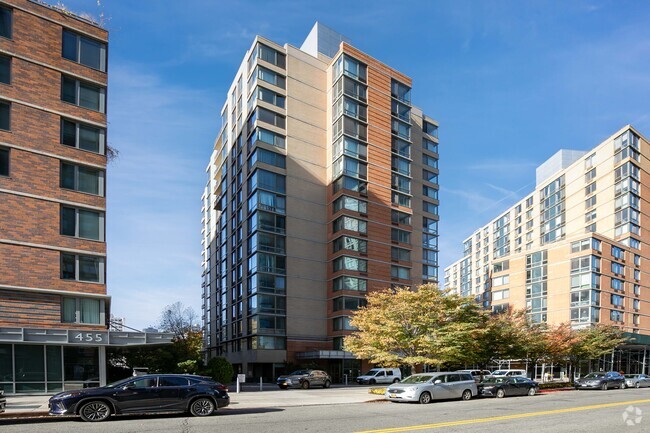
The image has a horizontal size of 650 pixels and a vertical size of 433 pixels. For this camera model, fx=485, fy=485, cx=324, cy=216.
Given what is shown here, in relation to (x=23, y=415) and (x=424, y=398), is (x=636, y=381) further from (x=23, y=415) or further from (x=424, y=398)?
(x=23, y=415)

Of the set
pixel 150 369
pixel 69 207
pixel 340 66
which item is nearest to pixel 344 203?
pixel 340 66

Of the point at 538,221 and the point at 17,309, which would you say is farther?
the point at 538,221

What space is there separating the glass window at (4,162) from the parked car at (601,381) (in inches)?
1565

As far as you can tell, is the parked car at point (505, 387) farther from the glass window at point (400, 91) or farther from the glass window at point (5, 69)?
the glass window at point (400, 91)

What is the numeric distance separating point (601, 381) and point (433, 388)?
67.0 ft

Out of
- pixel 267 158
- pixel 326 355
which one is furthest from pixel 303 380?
pixel 267 158

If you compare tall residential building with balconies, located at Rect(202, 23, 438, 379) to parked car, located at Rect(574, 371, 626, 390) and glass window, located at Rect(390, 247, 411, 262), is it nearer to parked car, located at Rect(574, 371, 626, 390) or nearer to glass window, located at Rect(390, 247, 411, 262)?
glass window, located at Rect(390, 247, 411, 262)

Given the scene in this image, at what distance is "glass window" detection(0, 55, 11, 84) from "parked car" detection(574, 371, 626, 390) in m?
42.1

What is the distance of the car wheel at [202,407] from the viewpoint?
16.4m

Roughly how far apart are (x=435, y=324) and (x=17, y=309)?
22.9 meters

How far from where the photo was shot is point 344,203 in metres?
57.2

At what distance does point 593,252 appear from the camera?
6738cm

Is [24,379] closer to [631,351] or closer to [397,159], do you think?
[397,159]

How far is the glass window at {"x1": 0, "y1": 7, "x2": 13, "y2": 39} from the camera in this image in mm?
26844
